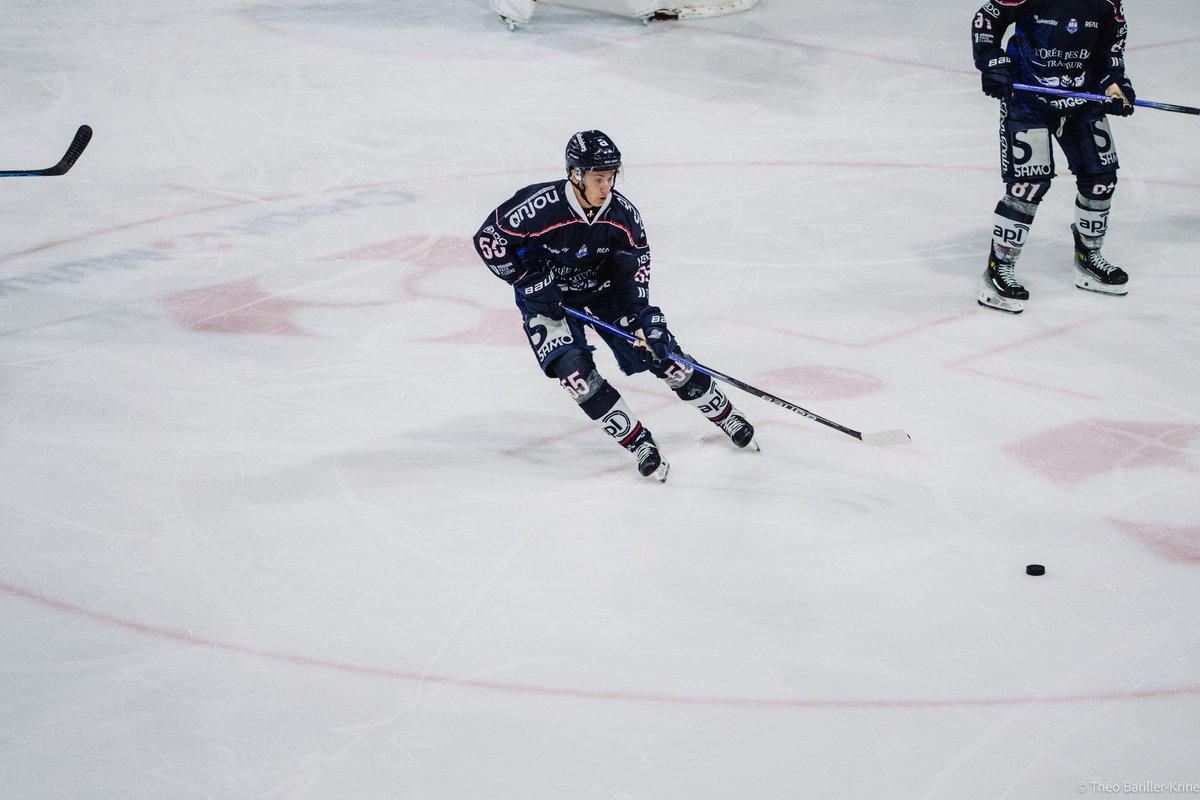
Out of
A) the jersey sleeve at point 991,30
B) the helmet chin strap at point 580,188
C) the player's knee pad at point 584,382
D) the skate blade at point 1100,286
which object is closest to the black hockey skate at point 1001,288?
the skate blade at point 1100,286

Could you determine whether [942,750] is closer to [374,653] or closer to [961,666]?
[961,666]

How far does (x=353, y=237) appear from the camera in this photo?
5.59m

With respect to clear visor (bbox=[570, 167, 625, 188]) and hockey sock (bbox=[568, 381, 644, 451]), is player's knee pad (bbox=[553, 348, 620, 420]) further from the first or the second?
clear visor (bbox=[570, 167, 625, 188])

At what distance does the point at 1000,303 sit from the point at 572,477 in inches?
79.0

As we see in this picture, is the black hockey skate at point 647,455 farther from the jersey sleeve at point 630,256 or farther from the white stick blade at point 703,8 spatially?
the white stick blade at point 703,8

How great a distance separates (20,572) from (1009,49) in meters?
3.83

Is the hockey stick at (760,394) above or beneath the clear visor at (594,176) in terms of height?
beneath

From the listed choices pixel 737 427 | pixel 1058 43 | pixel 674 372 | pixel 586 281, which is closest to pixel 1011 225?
pixel 1058 43

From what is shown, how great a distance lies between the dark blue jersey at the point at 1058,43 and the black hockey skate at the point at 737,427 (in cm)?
176

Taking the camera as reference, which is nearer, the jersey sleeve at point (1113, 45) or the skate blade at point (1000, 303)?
the jersey sleeve at point (1113, 45)

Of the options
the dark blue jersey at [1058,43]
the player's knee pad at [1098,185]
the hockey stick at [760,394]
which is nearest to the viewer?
the hockey stick at [760,394]

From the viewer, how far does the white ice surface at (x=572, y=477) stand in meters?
2.71

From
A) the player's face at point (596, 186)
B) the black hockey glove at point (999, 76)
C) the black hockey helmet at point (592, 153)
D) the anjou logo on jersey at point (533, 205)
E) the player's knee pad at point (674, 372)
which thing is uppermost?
the black hockey glove at point (999, 76)

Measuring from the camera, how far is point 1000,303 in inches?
191
